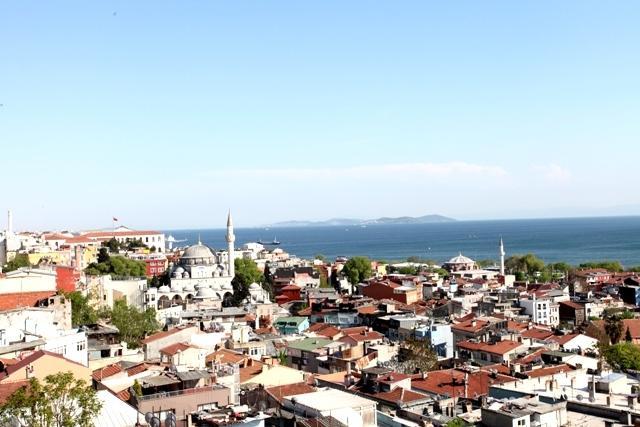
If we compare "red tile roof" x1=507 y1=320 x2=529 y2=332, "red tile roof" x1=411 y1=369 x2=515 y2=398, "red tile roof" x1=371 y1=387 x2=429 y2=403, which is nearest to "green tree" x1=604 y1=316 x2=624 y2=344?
"red tile roof" x1=507 y1=320 x2=529 y2=332

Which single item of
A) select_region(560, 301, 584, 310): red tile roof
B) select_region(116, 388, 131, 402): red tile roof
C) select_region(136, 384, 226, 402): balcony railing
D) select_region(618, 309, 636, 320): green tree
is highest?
select_region(136, 384, 226, 402): balcony railing

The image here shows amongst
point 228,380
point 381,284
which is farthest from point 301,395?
→ point 381,284

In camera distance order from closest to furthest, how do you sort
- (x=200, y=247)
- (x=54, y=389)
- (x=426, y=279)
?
(x=54, y=389) → (x=426, y=279) → (x=200, y=247)

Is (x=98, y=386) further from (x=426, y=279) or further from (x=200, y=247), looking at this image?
(x=200, y=247)

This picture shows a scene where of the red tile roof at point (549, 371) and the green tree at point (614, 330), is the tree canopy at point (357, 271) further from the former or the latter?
the red tile roof at point (549, 371)

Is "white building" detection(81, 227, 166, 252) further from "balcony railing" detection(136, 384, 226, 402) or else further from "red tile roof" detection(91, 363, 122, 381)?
"balcony railing" detection(136, 384, 226, 402)

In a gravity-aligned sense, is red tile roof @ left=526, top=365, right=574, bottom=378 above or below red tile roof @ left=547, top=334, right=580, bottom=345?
above

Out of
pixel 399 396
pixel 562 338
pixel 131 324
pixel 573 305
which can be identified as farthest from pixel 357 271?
pixel 399 396
